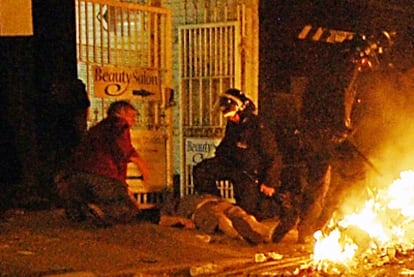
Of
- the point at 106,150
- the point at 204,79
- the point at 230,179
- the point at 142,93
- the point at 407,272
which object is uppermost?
the point at 204,79

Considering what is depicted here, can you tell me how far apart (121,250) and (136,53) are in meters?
4.20

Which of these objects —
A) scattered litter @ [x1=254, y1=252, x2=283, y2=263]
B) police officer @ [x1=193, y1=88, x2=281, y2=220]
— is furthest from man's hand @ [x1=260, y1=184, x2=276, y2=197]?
scattered litter @ [x1=254, y1=252, x2=283, y2=263]

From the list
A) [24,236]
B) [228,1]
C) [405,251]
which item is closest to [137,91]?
[228,1]

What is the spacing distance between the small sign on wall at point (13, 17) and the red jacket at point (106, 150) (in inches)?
149

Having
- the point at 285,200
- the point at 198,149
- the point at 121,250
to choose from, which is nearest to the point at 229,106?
the point at 285,200

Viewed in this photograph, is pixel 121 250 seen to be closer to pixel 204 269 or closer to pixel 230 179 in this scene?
pixel 204 269

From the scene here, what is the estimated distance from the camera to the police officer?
1174cm

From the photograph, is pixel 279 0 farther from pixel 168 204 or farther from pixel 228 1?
pixel 168 204

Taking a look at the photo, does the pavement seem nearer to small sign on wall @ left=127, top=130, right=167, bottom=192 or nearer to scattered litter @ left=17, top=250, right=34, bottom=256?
scattered litter @ left=17, top=250, right=34, bottom=256

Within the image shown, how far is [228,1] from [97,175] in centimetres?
460

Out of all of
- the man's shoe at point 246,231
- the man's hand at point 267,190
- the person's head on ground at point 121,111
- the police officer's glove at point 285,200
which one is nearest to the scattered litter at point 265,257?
the man's shoe at point 246,231

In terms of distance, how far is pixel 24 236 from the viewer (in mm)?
10422

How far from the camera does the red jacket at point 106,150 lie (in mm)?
11047

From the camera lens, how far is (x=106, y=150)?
11078 millimetres
